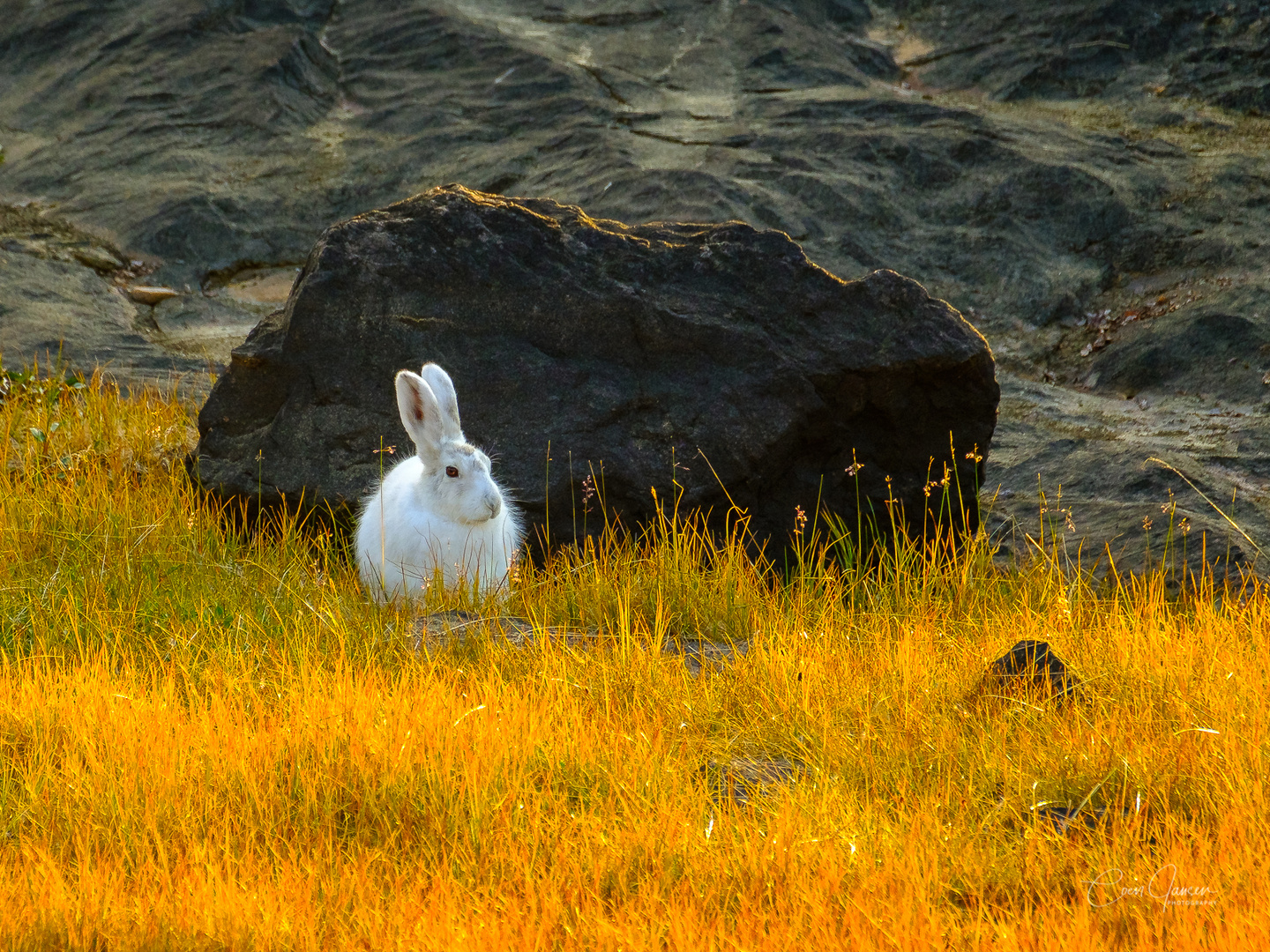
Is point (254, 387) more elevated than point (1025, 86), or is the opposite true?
point (1025, 86)

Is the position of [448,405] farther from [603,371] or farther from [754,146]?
[754,146]

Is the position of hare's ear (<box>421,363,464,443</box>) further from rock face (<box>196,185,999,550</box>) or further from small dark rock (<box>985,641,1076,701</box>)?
small dark rock (<box>985,641,1076,701</box>)

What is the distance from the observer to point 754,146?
1030 centimetres

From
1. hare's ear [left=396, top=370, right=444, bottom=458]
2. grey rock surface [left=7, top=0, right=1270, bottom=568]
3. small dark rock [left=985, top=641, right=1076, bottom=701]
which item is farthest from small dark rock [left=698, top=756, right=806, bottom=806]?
grey rock surface [left=7, top=0, right=1270, bottom=568]

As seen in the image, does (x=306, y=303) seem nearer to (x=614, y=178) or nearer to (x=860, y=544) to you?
(x=860, y=544)

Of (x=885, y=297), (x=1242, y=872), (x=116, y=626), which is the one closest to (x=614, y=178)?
(x=885, y=297)

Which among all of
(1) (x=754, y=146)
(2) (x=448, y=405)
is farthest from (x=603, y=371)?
(1) (x=754, y=146)

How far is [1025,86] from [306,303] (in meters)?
8.34

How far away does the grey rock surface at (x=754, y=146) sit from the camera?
8539mm

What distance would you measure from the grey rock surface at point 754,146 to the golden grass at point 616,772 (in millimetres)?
2872

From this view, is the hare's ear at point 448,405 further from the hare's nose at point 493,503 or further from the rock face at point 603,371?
the rock face at point 603,371

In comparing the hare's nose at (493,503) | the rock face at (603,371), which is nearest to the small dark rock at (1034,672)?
the rock face at (603,371)

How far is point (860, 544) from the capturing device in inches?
223

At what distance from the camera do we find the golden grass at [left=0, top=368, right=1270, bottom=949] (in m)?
2.73
